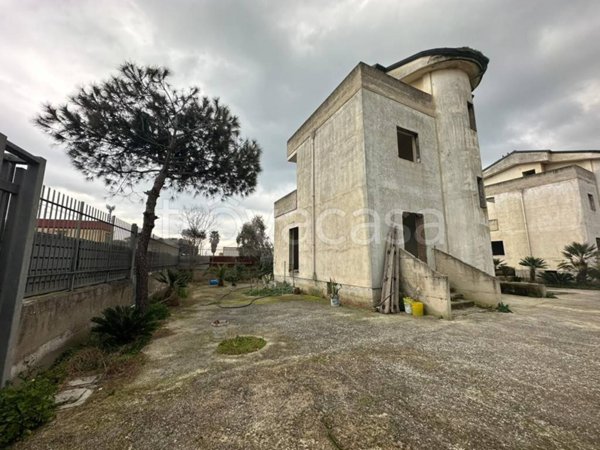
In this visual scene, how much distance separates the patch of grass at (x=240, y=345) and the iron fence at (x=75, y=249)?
2.58 metres

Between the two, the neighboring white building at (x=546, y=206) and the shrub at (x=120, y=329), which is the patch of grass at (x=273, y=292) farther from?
the neighboring white building at (x=546, y=206)

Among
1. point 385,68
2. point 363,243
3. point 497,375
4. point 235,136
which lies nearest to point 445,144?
point 385,68

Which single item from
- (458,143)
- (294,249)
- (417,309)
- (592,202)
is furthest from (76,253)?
(592,202)

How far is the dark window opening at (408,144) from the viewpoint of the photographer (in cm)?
871

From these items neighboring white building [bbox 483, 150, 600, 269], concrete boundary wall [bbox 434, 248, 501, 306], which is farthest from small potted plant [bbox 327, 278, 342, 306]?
neighboring white building [bbox 483, 150, 600, 269]

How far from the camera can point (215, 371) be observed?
2.99m

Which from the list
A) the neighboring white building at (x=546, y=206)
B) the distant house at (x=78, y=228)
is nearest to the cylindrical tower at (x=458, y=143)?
the distant house at (x=78, y=228)

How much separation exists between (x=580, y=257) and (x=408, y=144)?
1221 cm

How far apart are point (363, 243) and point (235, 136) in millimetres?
5086

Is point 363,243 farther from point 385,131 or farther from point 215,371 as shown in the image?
point 215,371

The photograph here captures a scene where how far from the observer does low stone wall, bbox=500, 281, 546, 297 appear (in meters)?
8.72

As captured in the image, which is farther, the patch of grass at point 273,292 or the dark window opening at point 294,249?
the dark window opening at point 294,249

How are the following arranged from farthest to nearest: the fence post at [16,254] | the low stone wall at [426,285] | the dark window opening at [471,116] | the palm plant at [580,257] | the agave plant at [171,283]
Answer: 1. the palm plant at [580,257]
2. the dark window opening at [471,116]
3. the agave plant at [171,283]
4. the low stone wall at [426,285]
5. the fence post at [16,254]

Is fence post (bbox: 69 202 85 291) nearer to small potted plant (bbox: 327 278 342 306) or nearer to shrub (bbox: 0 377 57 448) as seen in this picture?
shrub (bbox: 0 377 57 448)
